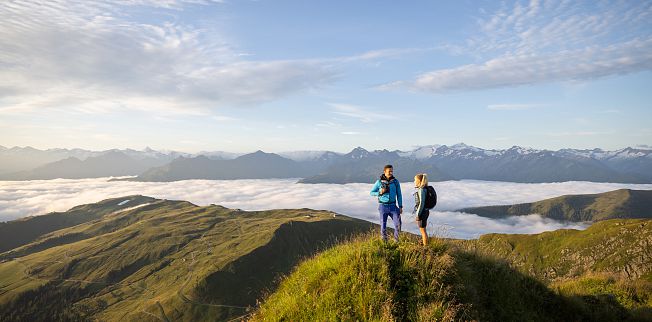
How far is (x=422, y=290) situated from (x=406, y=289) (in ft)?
1.54

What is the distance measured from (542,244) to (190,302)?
6862 inches

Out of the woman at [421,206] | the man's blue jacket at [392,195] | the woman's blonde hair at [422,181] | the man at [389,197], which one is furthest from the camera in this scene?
the man's blue jacket at [392,195]

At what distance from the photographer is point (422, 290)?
33.1ft

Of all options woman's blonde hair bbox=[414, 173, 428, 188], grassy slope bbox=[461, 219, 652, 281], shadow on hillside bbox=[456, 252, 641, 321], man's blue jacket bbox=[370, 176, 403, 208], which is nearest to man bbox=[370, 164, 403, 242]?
man's blue jacket bbox=[370, 176, 403, 208]

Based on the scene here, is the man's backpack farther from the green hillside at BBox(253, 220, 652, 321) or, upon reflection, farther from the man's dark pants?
the green hillside at BBox(253, 220, 652, 321)

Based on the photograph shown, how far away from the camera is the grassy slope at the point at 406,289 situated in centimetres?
959

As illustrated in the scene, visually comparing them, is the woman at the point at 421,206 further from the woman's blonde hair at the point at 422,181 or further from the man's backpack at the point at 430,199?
the man's backpack at the point at 430,199

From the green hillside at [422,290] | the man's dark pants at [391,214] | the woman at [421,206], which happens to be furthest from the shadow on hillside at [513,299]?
the man's dark pants at [391,214]

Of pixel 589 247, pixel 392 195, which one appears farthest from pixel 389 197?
pixel 589 247

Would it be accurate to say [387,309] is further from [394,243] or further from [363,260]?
[394,243]

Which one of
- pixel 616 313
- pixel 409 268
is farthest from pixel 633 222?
pixel 409 268

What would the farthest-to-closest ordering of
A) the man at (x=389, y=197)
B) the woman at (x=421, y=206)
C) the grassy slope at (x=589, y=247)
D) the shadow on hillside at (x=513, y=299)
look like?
the grassy slope at (x=589, y=247)
the man at (x=389, y=197)
the woman at (x=421, y=206)
the shadow on hillside at (x=513, y=299)

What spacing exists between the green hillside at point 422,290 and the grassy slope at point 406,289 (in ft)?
0.08

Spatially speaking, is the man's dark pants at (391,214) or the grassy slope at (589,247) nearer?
the man's dark pants at (391,214)
